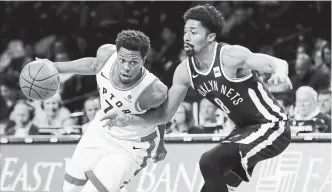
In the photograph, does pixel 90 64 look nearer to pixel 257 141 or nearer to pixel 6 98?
pixel 257 141

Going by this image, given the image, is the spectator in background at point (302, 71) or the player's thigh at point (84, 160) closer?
the player's thigh at point (84, 160)

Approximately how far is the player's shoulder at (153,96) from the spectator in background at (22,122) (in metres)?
3.08

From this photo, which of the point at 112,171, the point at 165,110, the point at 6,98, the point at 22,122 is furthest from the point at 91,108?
the point at 112,171

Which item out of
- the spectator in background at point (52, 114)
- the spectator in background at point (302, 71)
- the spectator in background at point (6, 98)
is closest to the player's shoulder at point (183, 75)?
the spectator in background at point (302, 71)

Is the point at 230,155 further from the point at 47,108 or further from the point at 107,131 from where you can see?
the point at 47,108

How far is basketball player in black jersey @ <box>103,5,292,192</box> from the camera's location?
377 centimetres

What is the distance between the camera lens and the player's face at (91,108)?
6930 millimetres

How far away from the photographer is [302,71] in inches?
286

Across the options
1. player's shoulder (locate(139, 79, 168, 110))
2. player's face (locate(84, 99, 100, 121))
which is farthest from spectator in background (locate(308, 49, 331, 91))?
player's shoulder (locate(139, 79, 168, 110))

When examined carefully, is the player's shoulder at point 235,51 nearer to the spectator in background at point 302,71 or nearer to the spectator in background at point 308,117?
the spectator in background at point 308,117

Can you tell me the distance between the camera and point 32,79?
177 inches

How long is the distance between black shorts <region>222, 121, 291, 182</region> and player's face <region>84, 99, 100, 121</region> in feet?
10.6

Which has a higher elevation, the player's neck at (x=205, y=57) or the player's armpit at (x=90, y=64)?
the player's neck at (x=205, y=57)

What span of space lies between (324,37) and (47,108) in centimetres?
386
